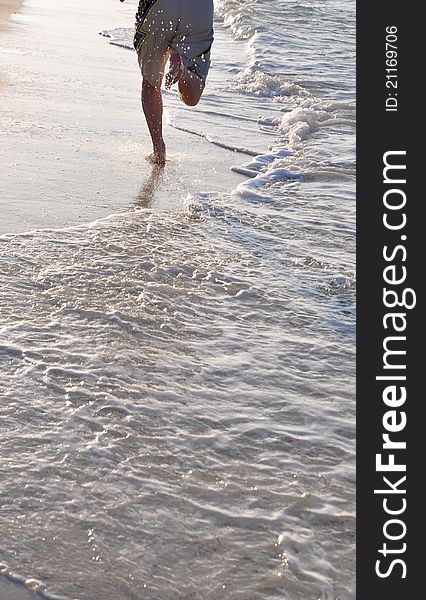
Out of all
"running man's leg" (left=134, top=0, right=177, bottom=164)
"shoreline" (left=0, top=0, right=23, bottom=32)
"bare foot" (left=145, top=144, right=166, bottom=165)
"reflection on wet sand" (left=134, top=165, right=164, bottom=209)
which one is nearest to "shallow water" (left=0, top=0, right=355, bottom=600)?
"reflection on wet sand" (left=134, top=165, right=164, bottom=209)

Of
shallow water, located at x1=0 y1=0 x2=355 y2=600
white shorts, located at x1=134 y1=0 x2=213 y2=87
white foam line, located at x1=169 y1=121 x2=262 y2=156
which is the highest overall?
white shorts, located at x1=134 y1=0 x2=213 y2=87

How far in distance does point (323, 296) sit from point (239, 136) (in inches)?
135

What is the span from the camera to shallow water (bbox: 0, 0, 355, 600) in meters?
2.63

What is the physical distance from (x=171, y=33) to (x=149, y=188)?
1151 millimetres

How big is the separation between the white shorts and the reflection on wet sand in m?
0.63

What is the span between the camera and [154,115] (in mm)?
6660

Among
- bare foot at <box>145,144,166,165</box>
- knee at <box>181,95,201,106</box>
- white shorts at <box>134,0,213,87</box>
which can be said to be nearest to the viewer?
white shorts at <box>134,0,213,87</box>

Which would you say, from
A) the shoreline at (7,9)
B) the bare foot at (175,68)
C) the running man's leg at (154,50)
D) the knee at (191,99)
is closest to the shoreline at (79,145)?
the running man's leg at (154,50)

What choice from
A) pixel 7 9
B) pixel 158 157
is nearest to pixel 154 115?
pixel 158 157

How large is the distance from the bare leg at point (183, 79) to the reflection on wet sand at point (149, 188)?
1.97 feet

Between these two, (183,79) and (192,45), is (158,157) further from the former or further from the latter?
(192,45)

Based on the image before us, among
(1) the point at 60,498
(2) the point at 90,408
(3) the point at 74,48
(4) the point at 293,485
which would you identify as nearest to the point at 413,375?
(4) the point at 293,485

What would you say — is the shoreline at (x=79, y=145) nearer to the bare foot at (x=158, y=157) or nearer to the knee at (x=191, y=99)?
the bare foot at (x=158, y=157)

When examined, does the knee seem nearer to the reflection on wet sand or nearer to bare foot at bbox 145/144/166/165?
bare foot at bbox 145/144/166/165
